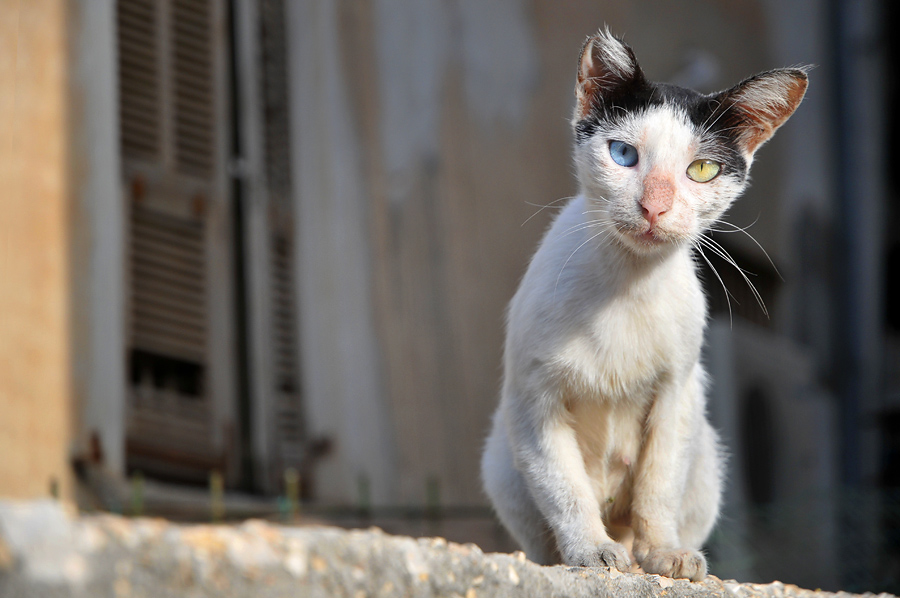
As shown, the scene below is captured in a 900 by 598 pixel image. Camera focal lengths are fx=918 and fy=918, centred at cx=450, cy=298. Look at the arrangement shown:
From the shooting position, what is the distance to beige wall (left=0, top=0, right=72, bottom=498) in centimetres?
293

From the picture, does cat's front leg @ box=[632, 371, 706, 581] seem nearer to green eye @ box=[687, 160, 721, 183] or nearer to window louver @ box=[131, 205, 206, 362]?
green eye @ box=[687, 160, 721, 183]

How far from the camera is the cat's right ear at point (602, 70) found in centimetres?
167

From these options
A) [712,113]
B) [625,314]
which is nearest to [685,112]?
[712,113]

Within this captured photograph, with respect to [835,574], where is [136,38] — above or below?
above

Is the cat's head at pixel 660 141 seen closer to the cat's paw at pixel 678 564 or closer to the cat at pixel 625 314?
the cat at pixel 625 314

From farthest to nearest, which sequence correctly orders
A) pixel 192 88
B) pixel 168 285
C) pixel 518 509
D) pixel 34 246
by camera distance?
pixel 192 88 < pixel 168 285 < pixel 34 246 < pixel 518 509

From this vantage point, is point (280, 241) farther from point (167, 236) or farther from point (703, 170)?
point (703, 170)

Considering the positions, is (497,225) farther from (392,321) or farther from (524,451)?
(524,451)

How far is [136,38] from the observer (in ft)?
12.2

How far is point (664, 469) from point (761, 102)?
712 mm

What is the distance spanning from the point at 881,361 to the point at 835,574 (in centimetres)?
209

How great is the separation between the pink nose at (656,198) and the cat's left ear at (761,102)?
222mm

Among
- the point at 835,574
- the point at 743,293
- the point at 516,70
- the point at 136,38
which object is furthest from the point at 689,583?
the point at 743,293

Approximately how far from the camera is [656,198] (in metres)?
1.54
